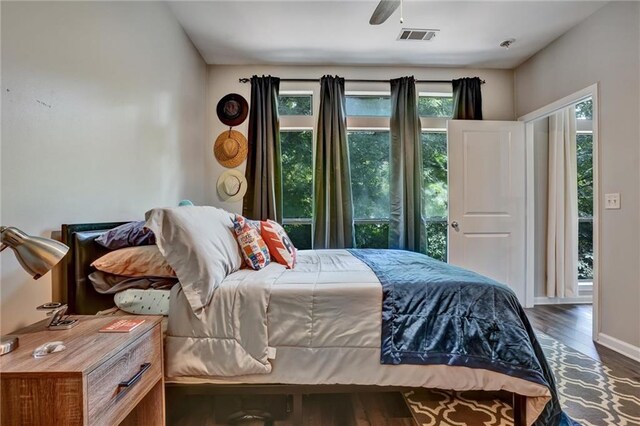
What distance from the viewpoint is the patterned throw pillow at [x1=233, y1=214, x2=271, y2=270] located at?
186cm

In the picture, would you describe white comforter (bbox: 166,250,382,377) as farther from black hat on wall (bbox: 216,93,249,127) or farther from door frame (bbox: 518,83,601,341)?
black hat on wall (bbox: 216,93,249,127)

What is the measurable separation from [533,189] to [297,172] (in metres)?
2.71

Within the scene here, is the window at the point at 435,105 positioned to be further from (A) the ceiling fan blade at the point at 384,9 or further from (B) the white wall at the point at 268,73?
(A) the ceiling fan blade at the point at 384,9

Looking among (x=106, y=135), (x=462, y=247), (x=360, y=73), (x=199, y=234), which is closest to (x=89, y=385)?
(x=199, y=234)

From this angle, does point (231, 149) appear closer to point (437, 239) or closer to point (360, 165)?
point (360, 165)

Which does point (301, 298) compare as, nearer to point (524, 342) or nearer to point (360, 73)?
point (524, 342)

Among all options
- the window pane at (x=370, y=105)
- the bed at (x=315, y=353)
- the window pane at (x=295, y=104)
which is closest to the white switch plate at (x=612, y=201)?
the bed at (x=315, y=353)

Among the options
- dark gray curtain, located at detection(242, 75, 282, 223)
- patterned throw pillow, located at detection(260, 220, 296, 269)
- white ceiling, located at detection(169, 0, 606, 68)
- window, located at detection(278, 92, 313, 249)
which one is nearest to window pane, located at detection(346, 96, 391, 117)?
white ceiling, located at detection(169, 0, 606, 68)

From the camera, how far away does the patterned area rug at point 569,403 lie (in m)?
1.59

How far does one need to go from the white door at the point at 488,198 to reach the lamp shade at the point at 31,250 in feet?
11.0

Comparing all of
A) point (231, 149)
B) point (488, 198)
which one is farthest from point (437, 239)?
point (231, 149)

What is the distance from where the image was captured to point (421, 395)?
1.82m

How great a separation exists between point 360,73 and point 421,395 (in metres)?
3.25

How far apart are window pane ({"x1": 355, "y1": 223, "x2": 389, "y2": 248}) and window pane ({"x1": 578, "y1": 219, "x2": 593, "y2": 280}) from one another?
98.8 inches
